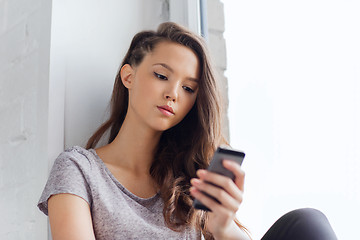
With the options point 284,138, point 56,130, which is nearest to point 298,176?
point 284,138

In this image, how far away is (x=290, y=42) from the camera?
125 centimetres

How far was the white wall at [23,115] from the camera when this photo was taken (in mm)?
1225

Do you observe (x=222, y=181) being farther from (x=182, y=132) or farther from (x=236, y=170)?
(x=182, y=132)

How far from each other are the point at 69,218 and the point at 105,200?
0.11 metres

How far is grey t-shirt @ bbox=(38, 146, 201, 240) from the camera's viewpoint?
1054 mm

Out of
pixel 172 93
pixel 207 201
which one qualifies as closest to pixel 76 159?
pixel 172 93

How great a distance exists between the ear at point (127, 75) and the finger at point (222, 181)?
0.54 meters

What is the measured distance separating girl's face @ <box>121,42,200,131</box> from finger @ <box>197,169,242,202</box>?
0.41 meters

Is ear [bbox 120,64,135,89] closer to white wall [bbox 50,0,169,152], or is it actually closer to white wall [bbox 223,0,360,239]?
white wall [bbox 50,0,169,152]

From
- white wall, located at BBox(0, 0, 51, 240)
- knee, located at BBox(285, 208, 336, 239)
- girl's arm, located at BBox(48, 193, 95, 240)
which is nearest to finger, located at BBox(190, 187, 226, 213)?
knee, located at BBox(285, 208, 336, 239)

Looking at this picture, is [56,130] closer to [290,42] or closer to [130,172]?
[130,172]

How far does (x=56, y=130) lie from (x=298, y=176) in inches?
25.6

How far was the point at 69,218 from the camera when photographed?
3.23 ft

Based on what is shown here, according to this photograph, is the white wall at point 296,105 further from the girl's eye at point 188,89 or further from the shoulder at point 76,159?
the shoulder at point 76,159
